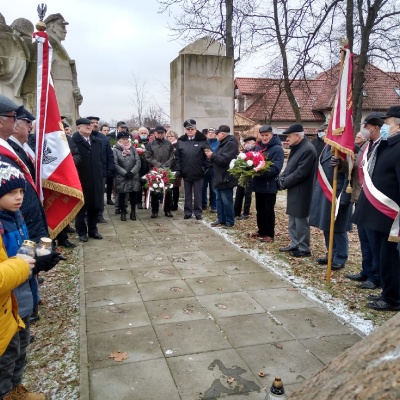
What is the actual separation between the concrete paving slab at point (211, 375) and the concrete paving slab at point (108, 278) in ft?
6.45

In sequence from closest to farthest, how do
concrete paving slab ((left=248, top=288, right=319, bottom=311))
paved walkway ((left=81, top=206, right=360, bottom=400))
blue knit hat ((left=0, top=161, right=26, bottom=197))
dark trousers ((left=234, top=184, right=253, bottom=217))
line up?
blue knit hat ((left=0, top=161, right=26, bottom=197)) < paved walkway ((left=81, top=206, right=360, bottom=400)) < concrete paving slab ((left=248, top=288, right=319, bottom=311)) < dark trousers ((left=234, top=184, right=253, bottom=217))

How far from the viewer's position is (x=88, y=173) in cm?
707

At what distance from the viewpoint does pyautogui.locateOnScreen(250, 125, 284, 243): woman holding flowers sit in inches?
281

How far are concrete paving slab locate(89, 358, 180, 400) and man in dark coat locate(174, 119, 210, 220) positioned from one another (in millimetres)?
5934

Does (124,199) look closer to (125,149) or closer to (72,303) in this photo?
(125,149)

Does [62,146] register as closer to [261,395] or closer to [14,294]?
[14,294]

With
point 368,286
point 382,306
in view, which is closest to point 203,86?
point 368,286

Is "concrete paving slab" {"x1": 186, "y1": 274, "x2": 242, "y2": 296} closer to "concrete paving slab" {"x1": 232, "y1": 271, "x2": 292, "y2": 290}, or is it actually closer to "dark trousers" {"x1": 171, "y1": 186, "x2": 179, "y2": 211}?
"concrete paving slab" {"x1": 232, "y1": 271, "x2": 292, "y2": 290}

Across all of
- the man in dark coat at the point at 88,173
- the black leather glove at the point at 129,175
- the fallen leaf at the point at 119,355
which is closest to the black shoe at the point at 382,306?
the fallen leaf at the point at 119,355

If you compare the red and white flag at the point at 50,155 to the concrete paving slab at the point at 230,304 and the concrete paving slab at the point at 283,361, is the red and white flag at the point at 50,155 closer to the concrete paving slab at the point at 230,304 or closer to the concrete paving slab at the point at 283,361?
the concrete paving slab at the point at 230,304

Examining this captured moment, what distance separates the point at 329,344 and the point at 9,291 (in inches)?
110

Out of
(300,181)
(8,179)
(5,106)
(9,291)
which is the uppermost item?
(5,106)

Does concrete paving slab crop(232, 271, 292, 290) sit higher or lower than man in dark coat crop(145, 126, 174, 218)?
lower

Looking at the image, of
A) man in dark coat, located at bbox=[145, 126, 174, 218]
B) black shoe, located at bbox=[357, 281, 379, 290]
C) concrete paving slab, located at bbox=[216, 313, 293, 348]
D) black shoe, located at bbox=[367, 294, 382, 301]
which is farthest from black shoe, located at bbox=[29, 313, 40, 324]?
man in dark coat, located at bbox=[145, 126, 174, 218]
